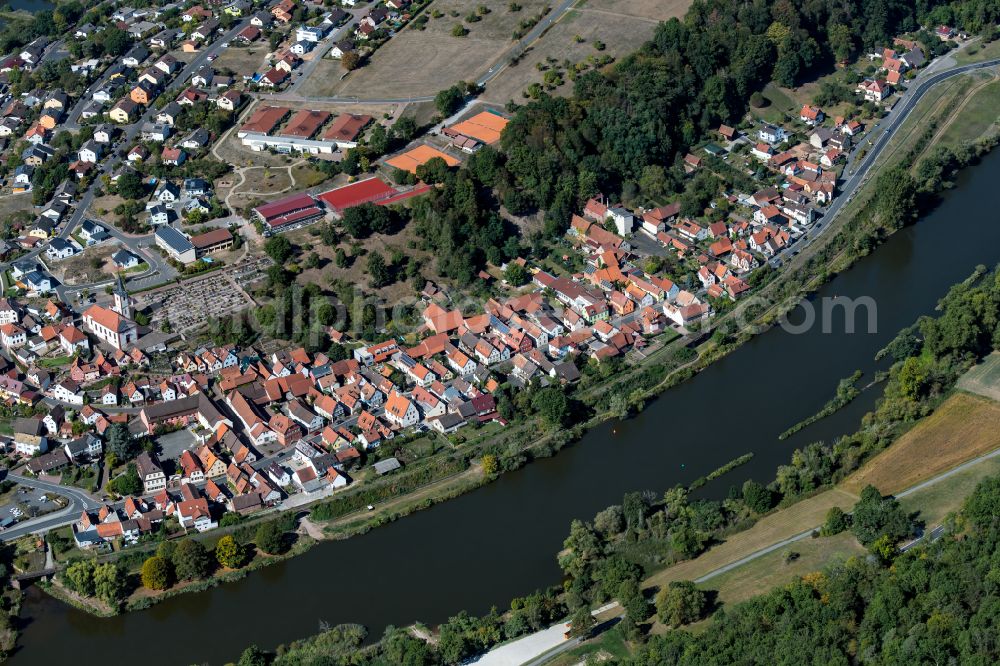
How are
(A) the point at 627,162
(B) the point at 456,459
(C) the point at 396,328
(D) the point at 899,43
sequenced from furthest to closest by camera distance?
(D) the point at 899,43
(A) the point at 627,162
(C) the point at 396,328
(B) the point at 456,459

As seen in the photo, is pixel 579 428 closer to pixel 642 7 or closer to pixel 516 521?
pixel 516 521

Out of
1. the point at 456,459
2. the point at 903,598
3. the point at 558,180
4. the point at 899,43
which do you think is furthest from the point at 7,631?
the point at 899,43

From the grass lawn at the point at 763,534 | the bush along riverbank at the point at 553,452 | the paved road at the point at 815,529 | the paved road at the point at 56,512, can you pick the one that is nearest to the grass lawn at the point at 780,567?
the paved road at the point at 815,529

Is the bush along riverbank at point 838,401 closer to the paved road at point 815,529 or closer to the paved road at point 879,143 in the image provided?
the paved road at point 815,529

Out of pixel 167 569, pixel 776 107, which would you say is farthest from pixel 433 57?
pixel 167 569

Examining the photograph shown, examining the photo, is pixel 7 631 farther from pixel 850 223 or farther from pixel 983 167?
pixel 983 167

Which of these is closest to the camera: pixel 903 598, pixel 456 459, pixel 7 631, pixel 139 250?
pixel 903 598
